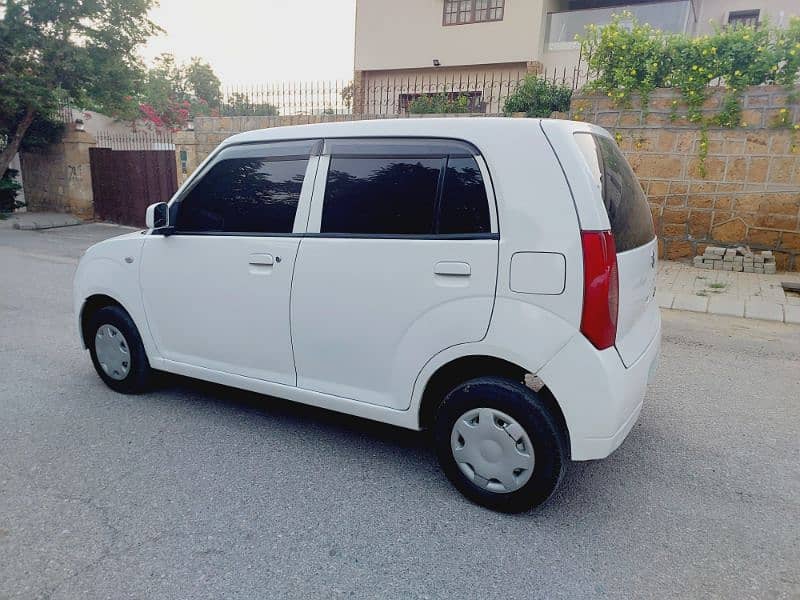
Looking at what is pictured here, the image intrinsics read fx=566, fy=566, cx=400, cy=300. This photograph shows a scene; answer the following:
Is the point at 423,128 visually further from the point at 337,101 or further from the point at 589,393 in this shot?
the point at 337,101

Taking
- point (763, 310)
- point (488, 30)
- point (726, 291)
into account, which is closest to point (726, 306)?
point (763, 310)

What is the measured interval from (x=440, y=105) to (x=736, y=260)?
589 centimetres

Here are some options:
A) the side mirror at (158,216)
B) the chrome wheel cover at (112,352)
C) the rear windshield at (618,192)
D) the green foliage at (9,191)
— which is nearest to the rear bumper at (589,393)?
the rear windshield at (618,192)

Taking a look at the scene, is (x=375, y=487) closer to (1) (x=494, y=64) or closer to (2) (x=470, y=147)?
(2) (x=470, y=147)

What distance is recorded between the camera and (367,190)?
302cm

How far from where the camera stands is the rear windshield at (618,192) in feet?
8.64

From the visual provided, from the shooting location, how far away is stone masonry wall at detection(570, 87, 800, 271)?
8.35 metres

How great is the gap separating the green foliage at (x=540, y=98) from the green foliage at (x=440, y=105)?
3.33 ft

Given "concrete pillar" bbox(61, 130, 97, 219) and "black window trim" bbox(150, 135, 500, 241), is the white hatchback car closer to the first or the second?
"black window trim" bbox(150, 135, 500, 241)

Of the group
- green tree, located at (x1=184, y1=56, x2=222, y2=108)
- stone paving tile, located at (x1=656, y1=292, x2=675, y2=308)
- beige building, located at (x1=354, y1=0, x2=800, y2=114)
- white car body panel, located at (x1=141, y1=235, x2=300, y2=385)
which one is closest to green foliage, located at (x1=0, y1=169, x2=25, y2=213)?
beige building, located at (x1=354, y1=0, x2=800, y2=114)

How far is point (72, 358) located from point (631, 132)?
8436mm

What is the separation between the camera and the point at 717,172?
28.7ft

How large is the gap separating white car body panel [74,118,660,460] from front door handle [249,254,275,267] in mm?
36

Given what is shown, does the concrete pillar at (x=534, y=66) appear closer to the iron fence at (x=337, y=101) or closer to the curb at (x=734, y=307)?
the iron fence at (x=337, y=101)
